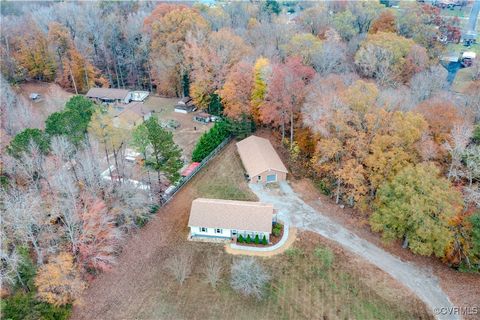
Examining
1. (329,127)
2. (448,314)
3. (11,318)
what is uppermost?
(329,127)

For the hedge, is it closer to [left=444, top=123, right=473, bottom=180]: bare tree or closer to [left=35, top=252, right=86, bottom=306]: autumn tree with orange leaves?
[left=35, top=252, right=86, bottom=306]: autumn tree with orange leaves

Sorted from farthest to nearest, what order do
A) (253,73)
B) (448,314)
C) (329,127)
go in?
(253,73) < (329,127) < (448,314)

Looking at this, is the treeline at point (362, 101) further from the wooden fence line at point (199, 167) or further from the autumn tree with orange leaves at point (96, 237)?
the autumn tree with orange leaves at point (96, 237)

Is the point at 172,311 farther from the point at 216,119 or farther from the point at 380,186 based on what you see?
the point at 216,119

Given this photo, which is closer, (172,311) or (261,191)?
(172,311)

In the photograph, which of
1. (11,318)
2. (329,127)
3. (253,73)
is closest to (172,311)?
(11,318)

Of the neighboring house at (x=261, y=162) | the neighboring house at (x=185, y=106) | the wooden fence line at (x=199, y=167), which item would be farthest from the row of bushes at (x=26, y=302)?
the neighboring house at (x=185, y=106)
